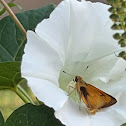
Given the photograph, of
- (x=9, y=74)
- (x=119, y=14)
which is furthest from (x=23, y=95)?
(x=119, y=14)

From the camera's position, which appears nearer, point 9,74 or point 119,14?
point 119,14

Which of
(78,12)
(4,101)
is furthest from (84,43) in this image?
(4,101)

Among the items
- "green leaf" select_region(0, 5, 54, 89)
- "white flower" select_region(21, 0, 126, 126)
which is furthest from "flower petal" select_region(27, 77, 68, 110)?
"green leaf" select_region(0, 5, 54, 89)

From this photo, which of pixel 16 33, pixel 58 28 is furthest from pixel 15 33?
pixel 58 28

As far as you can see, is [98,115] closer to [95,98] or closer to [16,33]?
[95,98]

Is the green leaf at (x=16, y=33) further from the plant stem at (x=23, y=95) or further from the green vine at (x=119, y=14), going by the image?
the green vine at (x=119, y=14)

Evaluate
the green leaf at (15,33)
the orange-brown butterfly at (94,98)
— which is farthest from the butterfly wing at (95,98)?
the green leaf at (15,33)
